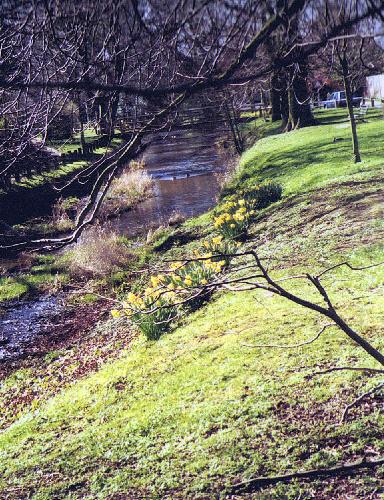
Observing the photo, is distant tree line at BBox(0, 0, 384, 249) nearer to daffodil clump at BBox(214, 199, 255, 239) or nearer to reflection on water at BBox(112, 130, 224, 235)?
reflection on water at BBox(112, 130, 224, 235)

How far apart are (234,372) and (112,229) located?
43.5 feet

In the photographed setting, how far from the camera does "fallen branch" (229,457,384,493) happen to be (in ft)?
14.2

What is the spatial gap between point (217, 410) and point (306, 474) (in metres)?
1.35

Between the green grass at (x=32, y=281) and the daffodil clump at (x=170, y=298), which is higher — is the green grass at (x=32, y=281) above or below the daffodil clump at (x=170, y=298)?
below

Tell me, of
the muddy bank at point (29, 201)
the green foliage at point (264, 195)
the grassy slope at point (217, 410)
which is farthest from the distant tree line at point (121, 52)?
the muddy bank at point (29, 201)

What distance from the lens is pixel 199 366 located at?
6.80 meters

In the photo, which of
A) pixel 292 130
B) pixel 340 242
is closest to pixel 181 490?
pixel 340 242

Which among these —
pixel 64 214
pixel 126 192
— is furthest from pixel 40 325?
pixel 126 192

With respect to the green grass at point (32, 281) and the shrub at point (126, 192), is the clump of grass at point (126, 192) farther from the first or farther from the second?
the green grass at point (32, 281)

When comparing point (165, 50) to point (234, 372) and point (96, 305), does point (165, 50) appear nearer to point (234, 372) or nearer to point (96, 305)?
point (234, 372)

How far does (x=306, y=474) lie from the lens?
4434 mm

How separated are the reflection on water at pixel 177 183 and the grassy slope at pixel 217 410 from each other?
474cm

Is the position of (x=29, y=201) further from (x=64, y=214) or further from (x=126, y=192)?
(x=64, y=214)

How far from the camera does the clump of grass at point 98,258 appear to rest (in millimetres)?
14586
